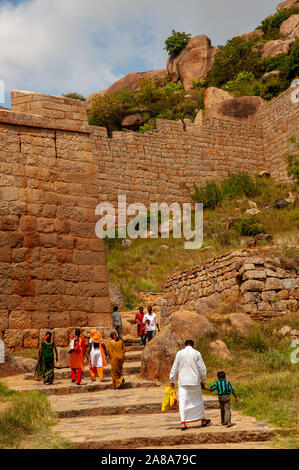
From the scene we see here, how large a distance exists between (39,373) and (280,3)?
172ft

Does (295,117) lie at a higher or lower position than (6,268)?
higher

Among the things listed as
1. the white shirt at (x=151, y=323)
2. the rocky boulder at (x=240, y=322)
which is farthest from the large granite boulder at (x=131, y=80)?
the rocky boulder at (x=240, y=322)

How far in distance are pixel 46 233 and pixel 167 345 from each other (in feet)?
11.7

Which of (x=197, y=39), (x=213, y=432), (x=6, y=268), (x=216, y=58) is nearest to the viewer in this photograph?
(x=213, y=432)

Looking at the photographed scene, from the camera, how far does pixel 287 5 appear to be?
5231 cm

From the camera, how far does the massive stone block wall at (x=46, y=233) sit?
424 inches

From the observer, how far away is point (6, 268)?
10.8 meters

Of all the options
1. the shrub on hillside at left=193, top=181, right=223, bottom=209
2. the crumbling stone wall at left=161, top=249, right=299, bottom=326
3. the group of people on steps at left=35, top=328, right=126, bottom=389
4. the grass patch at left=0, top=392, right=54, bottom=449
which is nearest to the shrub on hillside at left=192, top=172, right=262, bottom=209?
the shrub on hillside at left=193, top=181, right=223, bottom=209

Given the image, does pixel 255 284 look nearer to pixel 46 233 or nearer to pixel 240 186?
pixel 46 233

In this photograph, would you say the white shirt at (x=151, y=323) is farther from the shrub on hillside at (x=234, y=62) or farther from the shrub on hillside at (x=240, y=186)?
the shrub on hillside at (x=234, y=62)

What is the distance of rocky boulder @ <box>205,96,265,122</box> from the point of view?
32062 millimetres

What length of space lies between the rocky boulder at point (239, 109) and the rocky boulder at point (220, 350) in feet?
77.2

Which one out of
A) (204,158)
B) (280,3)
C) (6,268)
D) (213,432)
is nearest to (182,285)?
(6,268)

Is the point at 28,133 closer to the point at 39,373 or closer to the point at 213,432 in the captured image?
the point at 39,373
